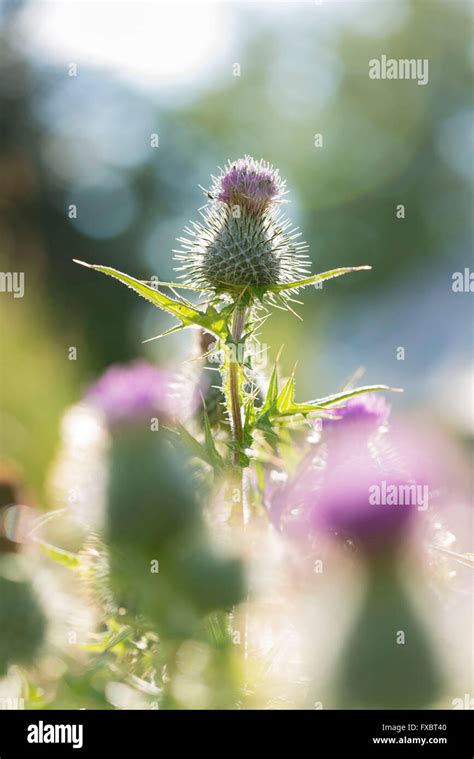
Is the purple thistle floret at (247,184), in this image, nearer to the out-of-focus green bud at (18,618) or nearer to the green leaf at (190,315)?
the green leaf at (190,315)

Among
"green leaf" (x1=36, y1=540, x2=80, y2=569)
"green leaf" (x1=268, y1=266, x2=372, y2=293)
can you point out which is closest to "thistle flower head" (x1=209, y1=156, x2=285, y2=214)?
"green leaf" (x1=268, y1=266, x2=372, y2=293)

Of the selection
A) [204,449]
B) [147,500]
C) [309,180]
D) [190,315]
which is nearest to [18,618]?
[147,500]

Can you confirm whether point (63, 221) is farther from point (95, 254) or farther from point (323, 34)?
point (323, 34)

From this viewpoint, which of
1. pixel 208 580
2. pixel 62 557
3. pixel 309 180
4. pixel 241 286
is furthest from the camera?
pixel 309 180

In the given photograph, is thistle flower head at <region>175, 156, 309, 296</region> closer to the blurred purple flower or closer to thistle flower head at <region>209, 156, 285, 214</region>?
thistle flower head at <region>209, 156, 285, 214</region>

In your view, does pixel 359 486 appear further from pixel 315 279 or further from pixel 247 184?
pixel 247 184

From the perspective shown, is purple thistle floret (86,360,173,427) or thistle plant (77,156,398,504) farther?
thistle plant (77,156,398,504)

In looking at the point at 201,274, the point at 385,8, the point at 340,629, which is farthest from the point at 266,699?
the point at 385,8
